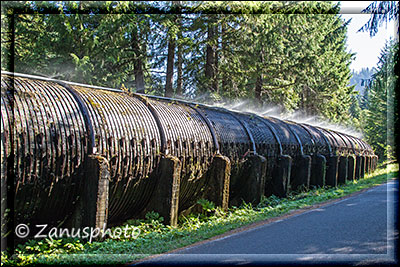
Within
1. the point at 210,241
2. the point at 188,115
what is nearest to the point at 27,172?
the point at 210,241

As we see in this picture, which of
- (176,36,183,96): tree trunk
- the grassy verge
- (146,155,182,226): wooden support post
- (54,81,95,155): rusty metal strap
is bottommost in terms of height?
the grassy verge

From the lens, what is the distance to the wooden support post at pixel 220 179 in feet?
27.9

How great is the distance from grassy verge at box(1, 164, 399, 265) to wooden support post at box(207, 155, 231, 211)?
20 cm

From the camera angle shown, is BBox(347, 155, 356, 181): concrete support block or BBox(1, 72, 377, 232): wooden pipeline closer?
BBox(1, 72, 377, 232): wooden pipeline

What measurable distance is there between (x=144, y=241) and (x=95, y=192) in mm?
1257

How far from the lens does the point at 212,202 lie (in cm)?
853

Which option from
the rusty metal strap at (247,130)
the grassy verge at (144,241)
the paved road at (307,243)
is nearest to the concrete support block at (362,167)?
the rusty metal strap at (247,130)

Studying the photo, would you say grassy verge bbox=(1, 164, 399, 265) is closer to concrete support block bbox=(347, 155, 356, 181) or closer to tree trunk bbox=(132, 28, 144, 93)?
concrete support block bbox=(347, 155, 356, 181)

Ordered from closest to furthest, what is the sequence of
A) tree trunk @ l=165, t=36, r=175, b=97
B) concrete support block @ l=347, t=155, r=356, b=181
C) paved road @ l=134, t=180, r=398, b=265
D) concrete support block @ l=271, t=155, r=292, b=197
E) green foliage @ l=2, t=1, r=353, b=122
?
1. paved road @ l=134, t=180, r=398, b=265
2. concrete support block @ l=271, t=155, r=292, b=197
3. green foliage @ l=2, t=1, r=353, b=122
4. tree trunk @ l=165, t=36, r=175, b=97
5. concrete support block @ l=347, t=155, r=356, b=181

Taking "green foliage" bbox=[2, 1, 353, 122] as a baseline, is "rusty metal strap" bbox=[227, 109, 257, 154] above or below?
below

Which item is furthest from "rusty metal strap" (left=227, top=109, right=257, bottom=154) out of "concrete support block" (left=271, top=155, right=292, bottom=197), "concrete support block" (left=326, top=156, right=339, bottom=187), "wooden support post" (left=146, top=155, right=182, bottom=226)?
"concrete support block" (left=326, top=156, right=339, bottom=187)

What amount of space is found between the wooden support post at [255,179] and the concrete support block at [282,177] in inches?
65.2

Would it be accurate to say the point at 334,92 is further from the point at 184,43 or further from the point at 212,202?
the point at 212,202

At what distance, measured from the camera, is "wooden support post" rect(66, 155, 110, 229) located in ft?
18.3
